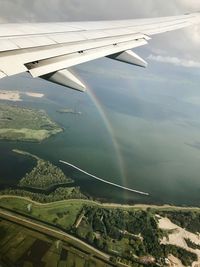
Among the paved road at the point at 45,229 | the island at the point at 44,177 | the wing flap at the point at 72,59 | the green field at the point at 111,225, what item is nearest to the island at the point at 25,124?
the island at the point at 44,177

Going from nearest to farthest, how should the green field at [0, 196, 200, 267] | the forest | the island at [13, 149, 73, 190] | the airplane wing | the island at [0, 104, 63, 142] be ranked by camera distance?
the airplane wing < the green field at [0, 196, 200, 267] < the island at [13, 149, 73, 190] < the forest < the island at [0, 104, 63, 142]

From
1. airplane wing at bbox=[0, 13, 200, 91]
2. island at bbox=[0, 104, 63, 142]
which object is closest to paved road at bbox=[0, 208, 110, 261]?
airplane wing at bbox=[0, 13, 200, 91]

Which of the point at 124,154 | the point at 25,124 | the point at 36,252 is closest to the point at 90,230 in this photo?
the point at 36,252

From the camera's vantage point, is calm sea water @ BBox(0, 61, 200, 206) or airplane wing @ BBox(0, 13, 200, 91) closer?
airplane wing @ BBox(0, 13, 200, 91)

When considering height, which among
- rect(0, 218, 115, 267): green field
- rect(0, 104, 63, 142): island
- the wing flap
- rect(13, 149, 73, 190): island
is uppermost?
the wing flap

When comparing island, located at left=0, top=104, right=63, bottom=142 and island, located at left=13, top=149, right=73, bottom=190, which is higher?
island, located at left=0, top=104, right=63, bottom=142

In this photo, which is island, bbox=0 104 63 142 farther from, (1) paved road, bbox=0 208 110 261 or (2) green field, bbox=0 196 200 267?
(1) paved road, bbox=0 208 110 261

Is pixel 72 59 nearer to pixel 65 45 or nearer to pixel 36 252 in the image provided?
pixel 65 45

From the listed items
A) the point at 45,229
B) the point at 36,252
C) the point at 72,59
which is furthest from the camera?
the point at 45,229

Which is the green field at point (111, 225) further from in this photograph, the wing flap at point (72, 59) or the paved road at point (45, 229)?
the wing flap at point (72, 59)
